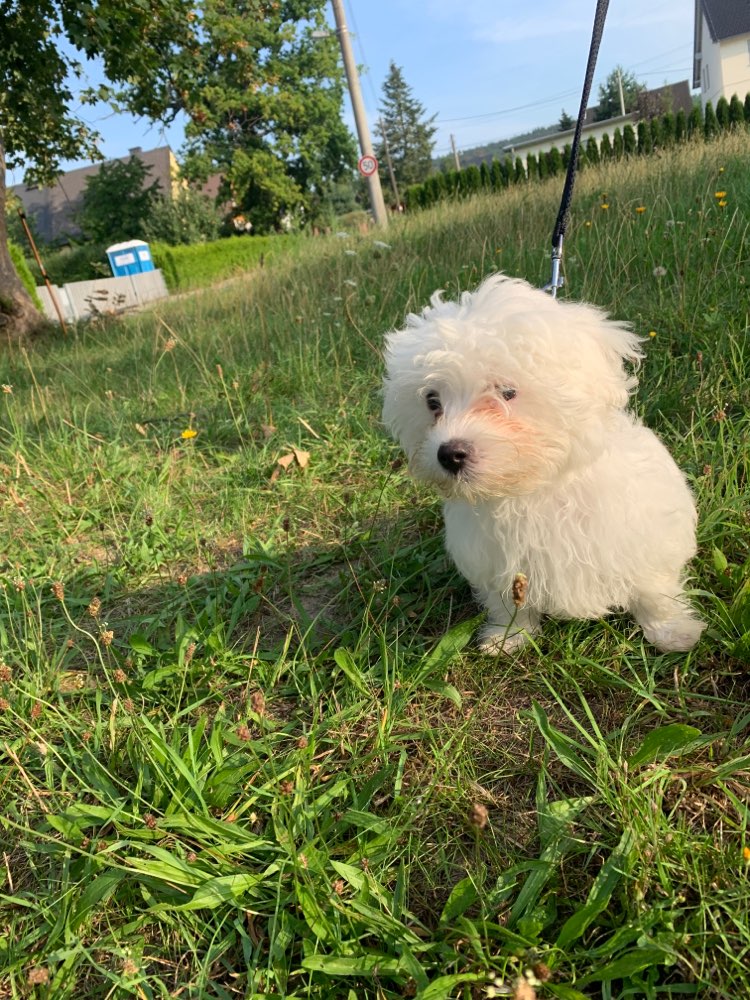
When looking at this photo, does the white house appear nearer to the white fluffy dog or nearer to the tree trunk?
the tree trunk

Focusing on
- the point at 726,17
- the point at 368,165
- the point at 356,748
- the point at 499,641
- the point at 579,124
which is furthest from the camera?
the point at 726,17

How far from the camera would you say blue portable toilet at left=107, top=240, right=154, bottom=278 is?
2897 cm

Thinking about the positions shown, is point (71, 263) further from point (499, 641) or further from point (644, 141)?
point (499, 641)

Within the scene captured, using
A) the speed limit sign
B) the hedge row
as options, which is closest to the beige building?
the speed limit sign

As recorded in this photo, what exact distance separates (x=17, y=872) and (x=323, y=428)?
295 cm

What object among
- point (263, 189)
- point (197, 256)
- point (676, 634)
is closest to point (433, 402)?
point (676, 634)

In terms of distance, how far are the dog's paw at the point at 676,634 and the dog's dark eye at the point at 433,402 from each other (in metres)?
1.01

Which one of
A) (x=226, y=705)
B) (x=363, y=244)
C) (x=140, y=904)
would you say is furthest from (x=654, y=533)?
(x=363, y=244)

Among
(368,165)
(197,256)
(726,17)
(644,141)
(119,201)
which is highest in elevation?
(726,17)

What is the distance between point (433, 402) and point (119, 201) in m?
44.1

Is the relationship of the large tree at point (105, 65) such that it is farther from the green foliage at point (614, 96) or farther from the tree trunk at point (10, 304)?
the green foliage at point (614, 96)

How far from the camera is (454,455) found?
5.59ft

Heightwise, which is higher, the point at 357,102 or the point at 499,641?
the point at 357,102

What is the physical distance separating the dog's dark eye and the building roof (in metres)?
52.6
